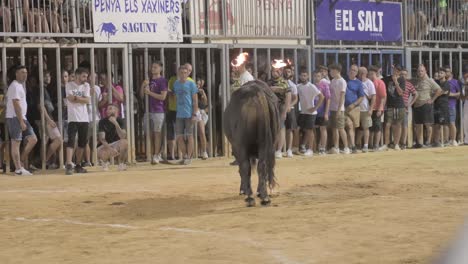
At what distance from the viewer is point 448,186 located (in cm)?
1239

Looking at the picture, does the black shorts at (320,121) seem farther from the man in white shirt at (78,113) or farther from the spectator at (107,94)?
the man in white shirt at (78,113)

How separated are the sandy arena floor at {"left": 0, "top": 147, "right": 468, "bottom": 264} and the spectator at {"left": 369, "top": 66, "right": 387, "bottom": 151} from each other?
6.15m

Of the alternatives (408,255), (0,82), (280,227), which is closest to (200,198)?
(280,227)

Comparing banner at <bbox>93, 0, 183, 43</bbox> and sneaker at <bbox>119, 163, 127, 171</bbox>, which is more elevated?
banner at <bbox>93, 0, 183, 43</bbox>

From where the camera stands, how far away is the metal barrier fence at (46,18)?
1662 cm

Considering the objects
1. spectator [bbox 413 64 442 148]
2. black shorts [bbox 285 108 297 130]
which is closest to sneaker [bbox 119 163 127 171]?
black shorts [bbox 285 108 297 130]

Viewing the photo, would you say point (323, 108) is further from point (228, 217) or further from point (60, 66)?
point (228, 217)

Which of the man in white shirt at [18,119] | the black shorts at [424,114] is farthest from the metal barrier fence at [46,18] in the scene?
the black shorts at [424,114]

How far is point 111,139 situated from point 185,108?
1806 mm

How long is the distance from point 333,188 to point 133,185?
3220mm

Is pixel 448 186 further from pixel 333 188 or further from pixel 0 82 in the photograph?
pixel 0 82

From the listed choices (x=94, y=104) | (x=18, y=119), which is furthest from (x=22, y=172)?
(x=94, y=104)

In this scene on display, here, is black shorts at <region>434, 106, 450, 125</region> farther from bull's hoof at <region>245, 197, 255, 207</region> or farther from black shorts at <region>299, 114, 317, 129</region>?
bull's hoof at <region>245, 197, 255, 207</region>

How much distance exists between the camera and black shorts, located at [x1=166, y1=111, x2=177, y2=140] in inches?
741
